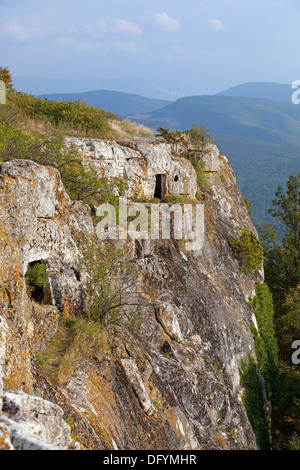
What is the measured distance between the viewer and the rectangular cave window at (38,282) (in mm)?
8445

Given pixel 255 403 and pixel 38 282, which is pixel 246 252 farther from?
A: pixel 38 282

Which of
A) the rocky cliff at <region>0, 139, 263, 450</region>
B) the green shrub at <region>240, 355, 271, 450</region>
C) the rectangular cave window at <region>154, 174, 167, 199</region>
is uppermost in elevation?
the rectangular cave window at <region>154, 174, 167, 199</region>

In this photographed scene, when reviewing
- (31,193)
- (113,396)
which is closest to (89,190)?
(31,193)

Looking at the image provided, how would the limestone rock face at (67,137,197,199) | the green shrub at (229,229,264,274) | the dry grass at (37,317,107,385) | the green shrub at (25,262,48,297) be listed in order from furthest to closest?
the green shrub at (229,229,264,274)
the limestone rock face at (67,137,197,199)
the green shrub at (25,262,48,297)
the dry grass at (37,317,107,385)

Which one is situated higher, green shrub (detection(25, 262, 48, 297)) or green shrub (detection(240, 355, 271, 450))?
green shrub (detection(25, 262, 48, 297))

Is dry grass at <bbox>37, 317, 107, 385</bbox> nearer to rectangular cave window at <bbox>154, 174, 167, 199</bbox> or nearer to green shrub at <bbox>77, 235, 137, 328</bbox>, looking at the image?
green shrub at <bbox>77, 235, 137, 328</bbox>

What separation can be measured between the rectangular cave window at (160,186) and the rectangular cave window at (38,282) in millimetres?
10131

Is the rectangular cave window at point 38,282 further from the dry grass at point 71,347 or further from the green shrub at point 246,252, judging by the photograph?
the green shrub at point 246,252

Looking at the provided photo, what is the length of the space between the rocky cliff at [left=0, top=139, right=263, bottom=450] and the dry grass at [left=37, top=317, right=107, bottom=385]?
0.15 m

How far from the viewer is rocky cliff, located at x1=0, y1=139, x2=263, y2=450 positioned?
5.67 metres

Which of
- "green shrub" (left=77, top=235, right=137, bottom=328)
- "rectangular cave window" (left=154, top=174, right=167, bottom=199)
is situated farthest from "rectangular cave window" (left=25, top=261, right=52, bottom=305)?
"rectangular cave window" (left=154, top=174, right=167, bottom=199)

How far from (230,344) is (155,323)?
599 cm

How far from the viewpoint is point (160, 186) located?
18156 mm

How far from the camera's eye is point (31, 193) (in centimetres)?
702
